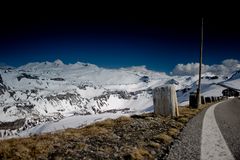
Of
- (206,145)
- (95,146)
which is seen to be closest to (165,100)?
(206,145)

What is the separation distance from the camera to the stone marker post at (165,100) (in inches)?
649

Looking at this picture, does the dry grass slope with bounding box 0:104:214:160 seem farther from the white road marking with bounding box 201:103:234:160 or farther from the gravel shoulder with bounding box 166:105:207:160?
the white road marking with bounding box 201:103:234:160

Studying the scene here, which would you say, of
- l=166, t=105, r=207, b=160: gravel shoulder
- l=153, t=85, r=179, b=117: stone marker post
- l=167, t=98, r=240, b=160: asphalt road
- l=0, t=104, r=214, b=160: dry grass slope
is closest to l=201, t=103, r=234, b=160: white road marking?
l=167, t=98, r=240, b=160: asphalt road

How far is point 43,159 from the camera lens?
7.21 metres

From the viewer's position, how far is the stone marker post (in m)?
16.5

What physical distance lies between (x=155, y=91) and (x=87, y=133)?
23.3 ft

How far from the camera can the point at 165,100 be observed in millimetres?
16781

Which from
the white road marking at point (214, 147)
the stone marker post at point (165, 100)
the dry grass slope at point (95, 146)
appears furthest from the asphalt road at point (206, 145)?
the stone marker post at point (165, 100)

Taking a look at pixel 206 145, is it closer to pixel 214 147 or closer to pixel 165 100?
pixel 214 147

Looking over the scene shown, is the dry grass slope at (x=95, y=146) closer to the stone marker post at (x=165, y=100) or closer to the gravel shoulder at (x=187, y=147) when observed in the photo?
the gravel shoulder at (x=187, y=147)

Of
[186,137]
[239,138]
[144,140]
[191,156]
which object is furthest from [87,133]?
[239,138]

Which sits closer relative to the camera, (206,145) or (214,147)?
(214,147)

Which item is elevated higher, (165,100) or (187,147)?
(165,100)

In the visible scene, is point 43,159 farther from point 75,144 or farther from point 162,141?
point 162,141
